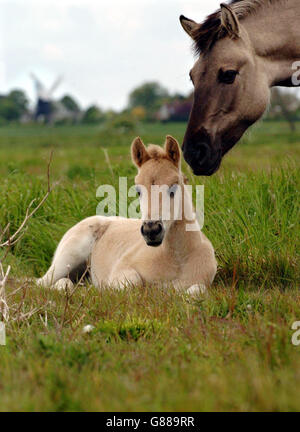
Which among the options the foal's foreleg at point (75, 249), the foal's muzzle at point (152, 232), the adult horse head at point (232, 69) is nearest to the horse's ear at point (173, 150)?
the adult horse head at point (232, 69)

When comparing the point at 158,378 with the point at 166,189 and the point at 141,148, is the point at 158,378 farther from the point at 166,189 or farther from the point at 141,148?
the point at 141,148

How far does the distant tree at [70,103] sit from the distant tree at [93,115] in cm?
1036

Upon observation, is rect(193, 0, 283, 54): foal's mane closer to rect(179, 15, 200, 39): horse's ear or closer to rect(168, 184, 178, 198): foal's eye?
rect(179, 15, 200, 39): horse's ear

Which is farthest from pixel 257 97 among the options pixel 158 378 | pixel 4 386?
pixel 4 386

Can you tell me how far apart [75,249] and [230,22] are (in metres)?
2.91

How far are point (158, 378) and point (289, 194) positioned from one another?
3690mm

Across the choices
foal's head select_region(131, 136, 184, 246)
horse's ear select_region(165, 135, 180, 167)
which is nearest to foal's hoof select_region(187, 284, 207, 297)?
foal's head select_region(131, 136, 184, 246)

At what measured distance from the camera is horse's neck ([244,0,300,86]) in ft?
17.5

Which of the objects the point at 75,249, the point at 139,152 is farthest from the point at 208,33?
the point at 75,249

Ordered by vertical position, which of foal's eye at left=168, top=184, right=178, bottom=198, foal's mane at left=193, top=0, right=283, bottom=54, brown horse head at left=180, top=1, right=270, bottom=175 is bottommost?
foal's eye at left=168, top=184, right=178, bottom=198

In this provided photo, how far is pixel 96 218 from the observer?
271 inches

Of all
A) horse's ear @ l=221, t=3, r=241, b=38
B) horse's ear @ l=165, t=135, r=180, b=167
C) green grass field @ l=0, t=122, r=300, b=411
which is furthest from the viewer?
horse's ear @ l=165, t=135, r=180, b=167

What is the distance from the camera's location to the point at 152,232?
4652 millimetres

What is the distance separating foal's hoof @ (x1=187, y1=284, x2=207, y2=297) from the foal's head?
48 cm
